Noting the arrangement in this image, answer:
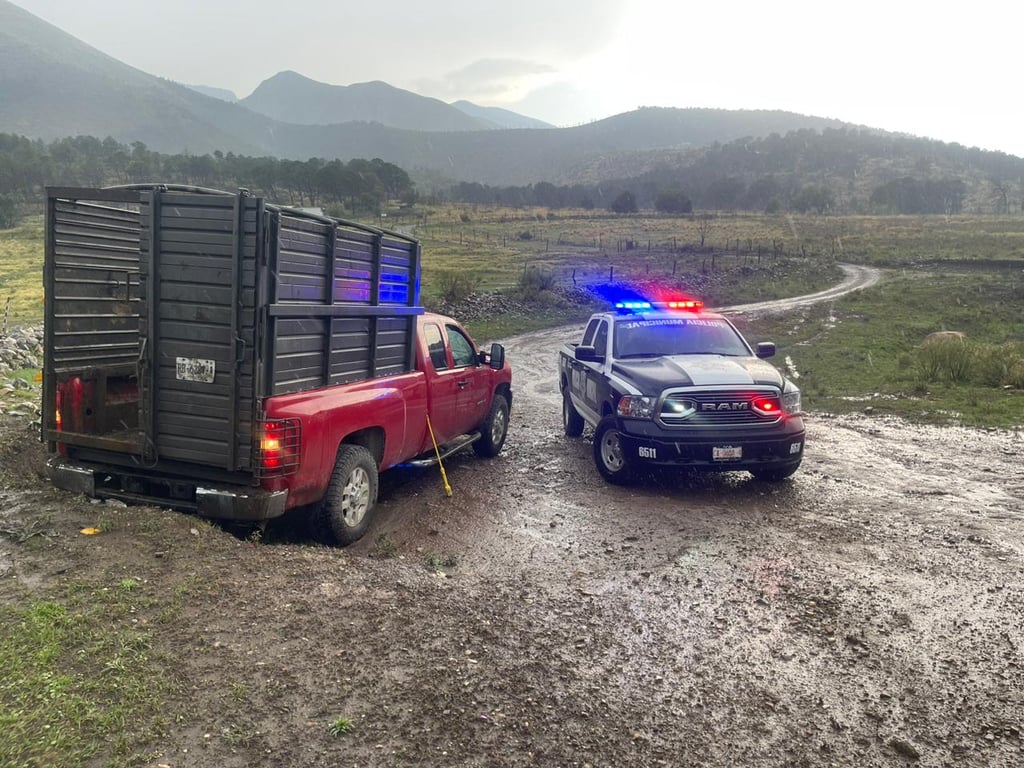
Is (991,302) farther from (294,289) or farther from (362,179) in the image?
(362,179)

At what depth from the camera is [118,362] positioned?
625 centimetres

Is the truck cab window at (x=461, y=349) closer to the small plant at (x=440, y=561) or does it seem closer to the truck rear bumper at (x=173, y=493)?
the small plant at (x=440, y=561)

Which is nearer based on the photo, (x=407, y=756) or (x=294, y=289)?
(x=407, y=756)

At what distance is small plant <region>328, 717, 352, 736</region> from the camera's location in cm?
304

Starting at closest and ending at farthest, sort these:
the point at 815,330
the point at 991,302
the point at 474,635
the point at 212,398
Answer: the point at 474,635 < the point at 212,398 < the point at 815,330 < the point at 991,302

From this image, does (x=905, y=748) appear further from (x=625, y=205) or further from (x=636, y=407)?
(x=625, y=205)

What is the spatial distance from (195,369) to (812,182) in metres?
160

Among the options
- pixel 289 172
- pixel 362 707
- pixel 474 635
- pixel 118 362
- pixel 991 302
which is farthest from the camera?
pixel 289 172

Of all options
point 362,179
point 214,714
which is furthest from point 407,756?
point 362,179

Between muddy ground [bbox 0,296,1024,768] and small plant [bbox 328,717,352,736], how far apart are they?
3cm

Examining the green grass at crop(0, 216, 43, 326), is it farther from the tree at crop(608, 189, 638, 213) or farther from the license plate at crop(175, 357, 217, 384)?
the tree at crop(608, 189, 638, 213)

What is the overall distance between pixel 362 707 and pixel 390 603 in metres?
1.10

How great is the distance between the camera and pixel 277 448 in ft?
15.8

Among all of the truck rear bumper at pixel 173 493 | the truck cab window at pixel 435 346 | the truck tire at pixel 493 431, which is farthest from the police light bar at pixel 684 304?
the truck rear bumper at pixel 173 493
